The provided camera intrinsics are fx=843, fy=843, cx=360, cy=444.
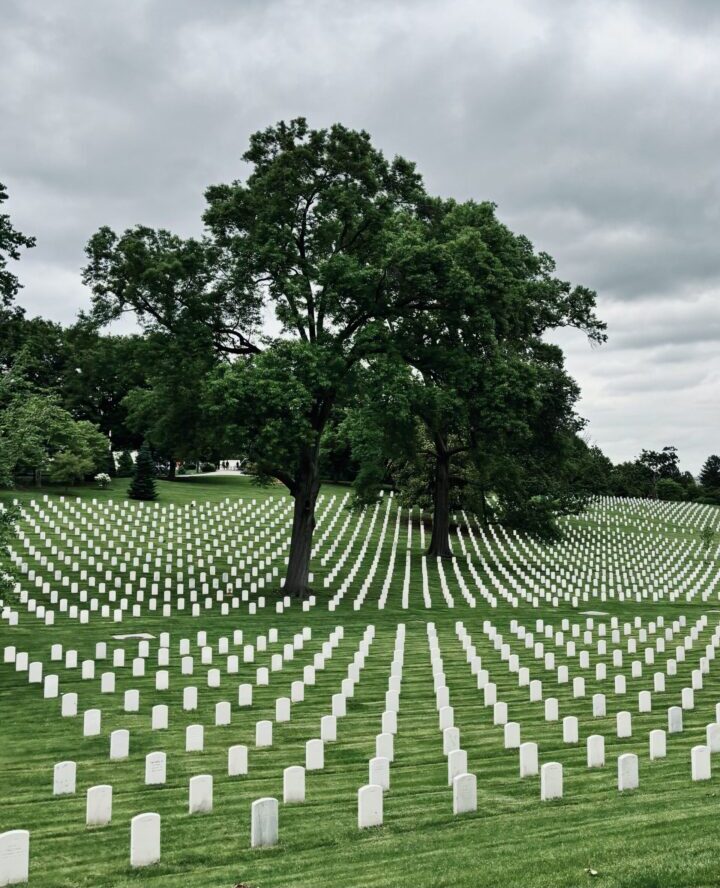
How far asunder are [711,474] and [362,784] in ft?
421

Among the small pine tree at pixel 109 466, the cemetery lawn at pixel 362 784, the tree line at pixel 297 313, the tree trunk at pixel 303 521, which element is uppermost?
the tree line at pixel 297 313

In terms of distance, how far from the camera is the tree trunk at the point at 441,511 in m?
40.0

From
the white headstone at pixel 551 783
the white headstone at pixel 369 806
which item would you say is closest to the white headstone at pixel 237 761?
the white headstone at pixel 369 806

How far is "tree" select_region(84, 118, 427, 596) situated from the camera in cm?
2616

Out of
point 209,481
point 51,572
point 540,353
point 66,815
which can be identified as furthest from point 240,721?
point 209,481

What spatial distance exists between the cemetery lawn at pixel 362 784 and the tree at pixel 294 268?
9.63 meters

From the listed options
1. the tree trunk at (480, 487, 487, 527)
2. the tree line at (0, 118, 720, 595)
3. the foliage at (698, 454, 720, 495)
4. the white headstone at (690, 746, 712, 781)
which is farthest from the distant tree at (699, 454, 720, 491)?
the white headstone at (690, 746, 712, 781)

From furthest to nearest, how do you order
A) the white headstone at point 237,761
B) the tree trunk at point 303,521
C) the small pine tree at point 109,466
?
the small pine tree at point 109,466
the tree trunk at point 303,521
the white headstone at point 237,761

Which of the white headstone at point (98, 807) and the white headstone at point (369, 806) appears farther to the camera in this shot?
the white headstone at point (98, 807)

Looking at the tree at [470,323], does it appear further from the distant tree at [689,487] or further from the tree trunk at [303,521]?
the distant tree at [689,487]

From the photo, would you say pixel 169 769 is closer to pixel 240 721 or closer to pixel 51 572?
pixel 240 721

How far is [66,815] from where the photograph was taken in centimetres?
791

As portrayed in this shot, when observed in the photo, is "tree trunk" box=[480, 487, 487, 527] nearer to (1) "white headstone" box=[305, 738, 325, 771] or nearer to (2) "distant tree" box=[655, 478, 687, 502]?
(1) "white headstone" box=[305, 738, 325, 771]

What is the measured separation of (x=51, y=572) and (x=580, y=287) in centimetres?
2727
